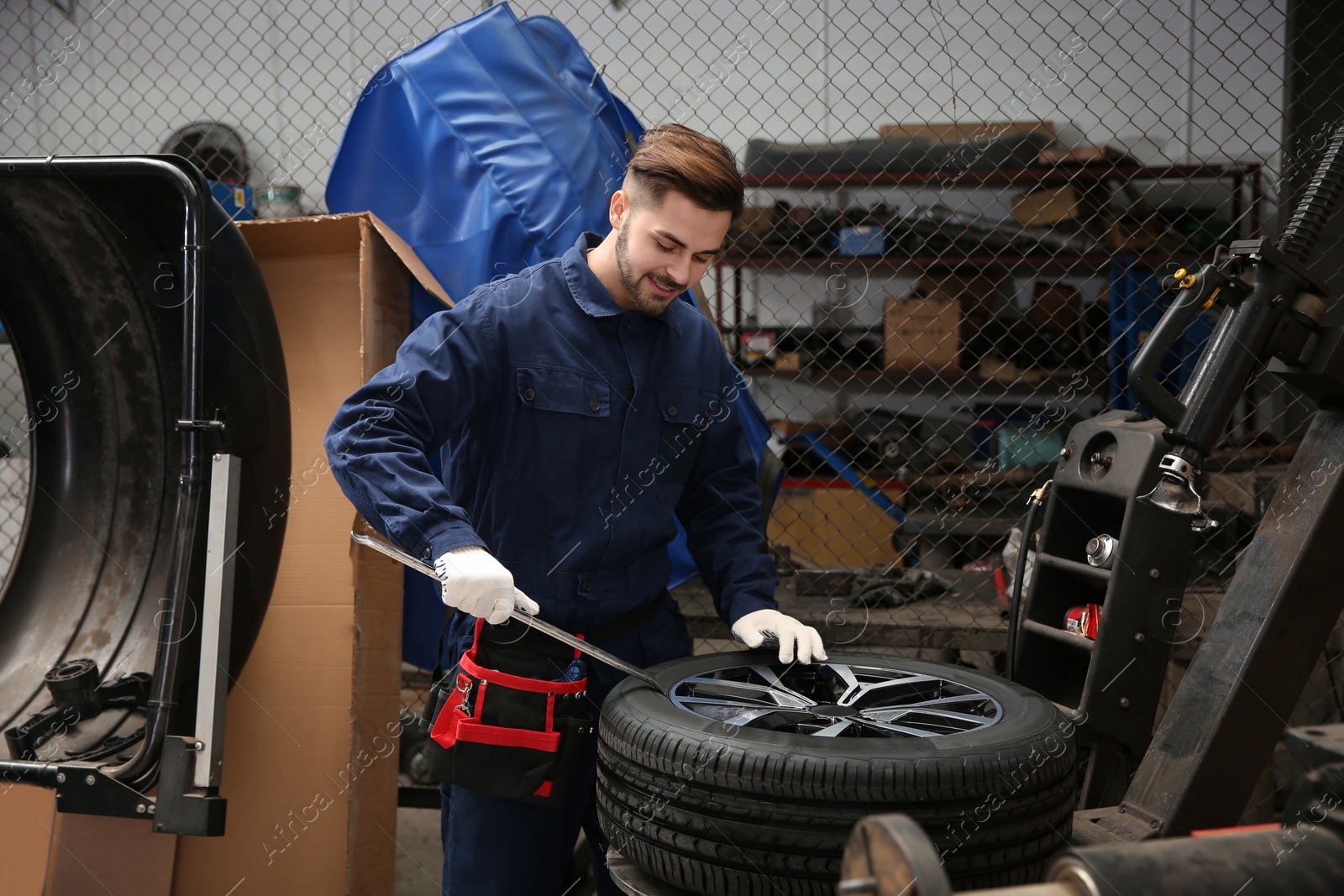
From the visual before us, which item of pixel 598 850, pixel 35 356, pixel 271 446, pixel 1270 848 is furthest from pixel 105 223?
pixel 1270 848

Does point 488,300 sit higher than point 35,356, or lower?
higher

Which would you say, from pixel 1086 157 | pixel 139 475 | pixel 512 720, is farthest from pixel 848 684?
pixel 1086 157

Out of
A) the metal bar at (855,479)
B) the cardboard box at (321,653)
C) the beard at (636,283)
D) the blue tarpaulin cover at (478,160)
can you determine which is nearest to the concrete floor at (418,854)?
the cardboard box at (321,653)

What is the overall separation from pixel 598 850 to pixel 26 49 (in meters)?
6.69

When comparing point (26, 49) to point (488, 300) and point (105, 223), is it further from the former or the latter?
point (488, 300)

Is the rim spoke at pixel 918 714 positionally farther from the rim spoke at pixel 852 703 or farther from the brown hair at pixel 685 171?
the brown hair at pixel 685 171

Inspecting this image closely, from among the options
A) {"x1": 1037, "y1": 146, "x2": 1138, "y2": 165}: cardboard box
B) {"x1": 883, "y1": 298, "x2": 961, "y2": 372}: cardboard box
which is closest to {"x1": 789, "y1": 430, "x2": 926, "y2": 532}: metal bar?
{"x1": 883, "y1": 298, "x2": 961, "y2": 372}: cardboard box

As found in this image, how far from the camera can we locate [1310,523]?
5.41 feet

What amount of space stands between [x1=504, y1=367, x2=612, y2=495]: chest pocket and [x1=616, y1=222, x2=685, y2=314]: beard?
178mm

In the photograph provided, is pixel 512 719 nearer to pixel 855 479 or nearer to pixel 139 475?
pixel 139 475

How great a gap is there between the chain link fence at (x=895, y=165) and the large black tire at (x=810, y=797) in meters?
3.05

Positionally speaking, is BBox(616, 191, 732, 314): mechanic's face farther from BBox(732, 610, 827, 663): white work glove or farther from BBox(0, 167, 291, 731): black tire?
BBox(0, 167, 291, 731): black tire

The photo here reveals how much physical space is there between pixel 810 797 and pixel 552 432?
77 cm

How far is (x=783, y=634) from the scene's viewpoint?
175 cm
